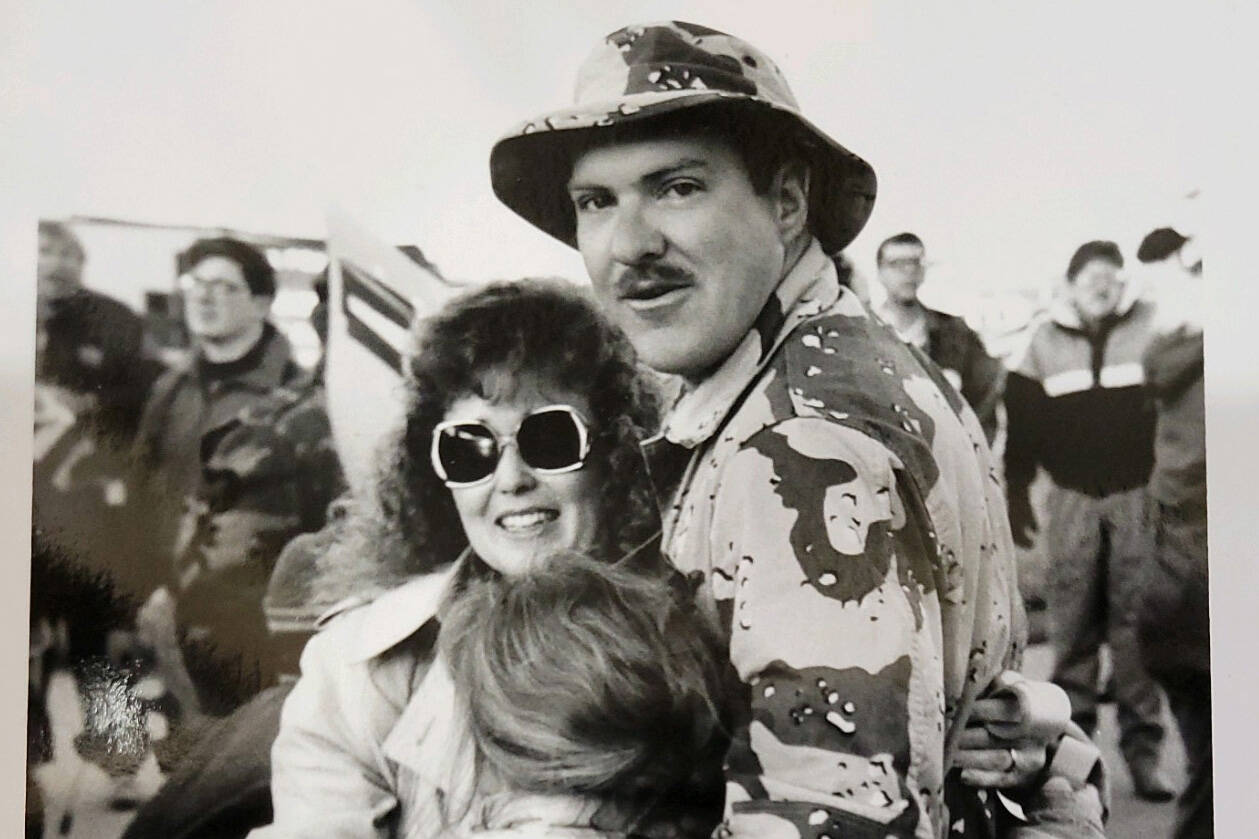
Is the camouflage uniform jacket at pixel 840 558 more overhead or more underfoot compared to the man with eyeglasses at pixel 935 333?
more underfoot

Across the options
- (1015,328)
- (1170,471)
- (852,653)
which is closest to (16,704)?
(852,653)

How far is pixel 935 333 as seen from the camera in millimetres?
1275

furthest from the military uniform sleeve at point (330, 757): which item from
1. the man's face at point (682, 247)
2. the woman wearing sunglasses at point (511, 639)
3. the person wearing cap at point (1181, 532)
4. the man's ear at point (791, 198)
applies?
the person wearing cap at point (1181, 532)

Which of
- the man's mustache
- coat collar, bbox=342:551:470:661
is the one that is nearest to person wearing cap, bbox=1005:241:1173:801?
the man's mustache

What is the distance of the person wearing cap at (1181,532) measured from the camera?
1262 mm

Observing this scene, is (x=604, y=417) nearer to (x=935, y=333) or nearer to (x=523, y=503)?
(x=523, y=503)

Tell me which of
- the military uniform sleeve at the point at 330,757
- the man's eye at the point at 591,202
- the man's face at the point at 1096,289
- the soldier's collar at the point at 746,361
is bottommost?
the military uniform sleeve at the point at 330,757

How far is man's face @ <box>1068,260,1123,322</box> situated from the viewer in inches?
50.7

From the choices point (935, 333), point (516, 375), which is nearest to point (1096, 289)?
point (935, 333)

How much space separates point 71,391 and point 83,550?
0.16 meters

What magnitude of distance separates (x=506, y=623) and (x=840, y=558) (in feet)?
1.10

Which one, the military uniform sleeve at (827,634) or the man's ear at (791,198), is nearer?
the military uniform sleeve at (827,634)

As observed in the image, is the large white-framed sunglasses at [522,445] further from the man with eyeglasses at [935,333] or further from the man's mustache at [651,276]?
the man with eyeglasses at [935,333]

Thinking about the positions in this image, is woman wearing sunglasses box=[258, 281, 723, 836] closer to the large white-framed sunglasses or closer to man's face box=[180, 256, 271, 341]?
the large white-framed sunglasses
